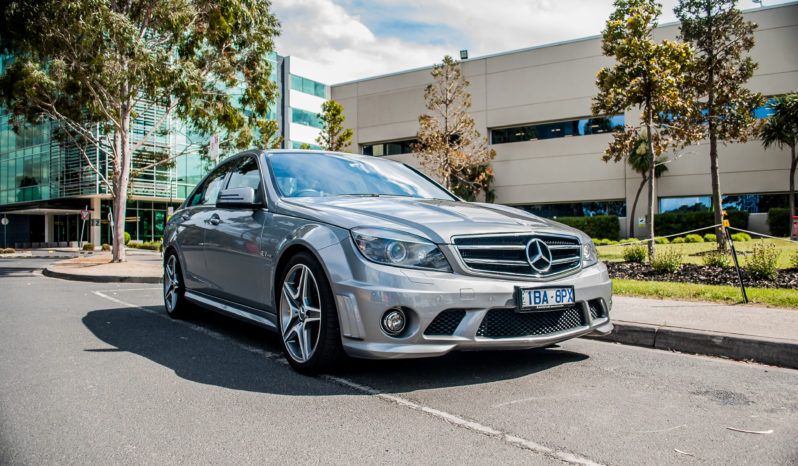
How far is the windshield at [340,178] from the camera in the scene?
4579 millimetres

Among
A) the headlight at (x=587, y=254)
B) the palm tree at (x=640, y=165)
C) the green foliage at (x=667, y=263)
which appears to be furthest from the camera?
the palm tree at (x=640, y=165)

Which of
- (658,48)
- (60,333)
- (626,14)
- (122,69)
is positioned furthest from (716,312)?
(122,69)

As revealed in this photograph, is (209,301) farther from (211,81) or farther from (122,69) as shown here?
(211,81)

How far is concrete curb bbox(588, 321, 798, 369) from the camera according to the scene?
453 centimetres

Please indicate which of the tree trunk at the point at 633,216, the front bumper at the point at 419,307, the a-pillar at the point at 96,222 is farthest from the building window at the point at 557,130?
the front bumper at the point at 419,307

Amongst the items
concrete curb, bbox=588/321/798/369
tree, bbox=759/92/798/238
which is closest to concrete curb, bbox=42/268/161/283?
concrete curb, bbox=588/321/798/369

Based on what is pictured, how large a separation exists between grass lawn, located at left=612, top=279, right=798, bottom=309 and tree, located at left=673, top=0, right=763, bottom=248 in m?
8.20

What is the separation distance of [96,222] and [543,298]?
42.5 metres

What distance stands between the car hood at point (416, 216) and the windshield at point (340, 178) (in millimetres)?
250

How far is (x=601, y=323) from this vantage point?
4.04 m

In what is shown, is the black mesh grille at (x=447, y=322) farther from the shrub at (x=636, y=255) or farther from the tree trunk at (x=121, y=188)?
the tree trunk at (x=121, y=188)

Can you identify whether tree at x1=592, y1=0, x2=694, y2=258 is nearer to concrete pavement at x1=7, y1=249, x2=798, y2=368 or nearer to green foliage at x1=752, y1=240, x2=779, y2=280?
green foliage at x1=752, y1=240, x2=779, y2=280

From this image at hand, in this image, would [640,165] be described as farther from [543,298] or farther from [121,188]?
[543,298]

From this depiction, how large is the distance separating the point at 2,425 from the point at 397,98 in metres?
35.3
